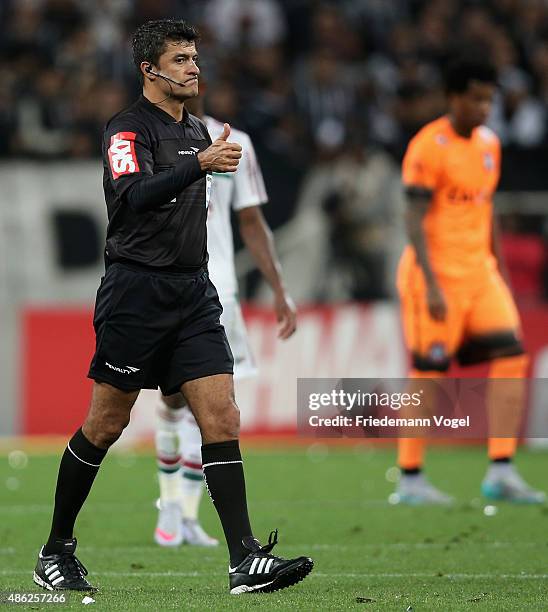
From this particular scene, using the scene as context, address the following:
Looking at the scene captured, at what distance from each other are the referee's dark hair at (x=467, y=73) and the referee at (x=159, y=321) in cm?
373

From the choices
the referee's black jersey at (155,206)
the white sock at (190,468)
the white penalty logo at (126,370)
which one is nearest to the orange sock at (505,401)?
the white sock at (190,468)

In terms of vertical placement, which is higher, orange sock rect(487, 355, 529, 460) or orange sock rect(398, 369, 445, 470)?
orange sock rect(487, 355, 529, 460)

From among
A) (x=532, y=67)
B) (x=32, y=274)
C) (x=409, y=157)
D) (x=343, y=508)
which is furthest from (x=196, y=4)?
(x=343, y=508)

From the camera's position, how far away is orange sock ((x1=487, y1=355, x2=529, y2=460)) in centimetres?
948

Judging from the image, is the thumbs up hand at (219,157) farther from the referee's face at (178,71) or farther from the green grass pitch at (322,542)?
the green grass pitch at (322,542)

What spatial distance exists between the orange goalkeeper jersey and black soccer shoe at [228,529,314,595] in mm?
4191

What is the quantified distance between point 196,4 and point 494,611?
13382mm

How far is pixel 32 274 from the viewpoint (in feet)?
45.3

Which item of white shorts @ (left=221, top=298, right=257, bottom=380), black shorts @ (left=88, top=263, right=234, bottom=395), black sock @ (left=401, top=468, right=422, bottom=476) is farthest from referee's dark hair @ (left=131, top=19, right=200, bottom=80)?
black sock @ (left=401, top=468, right=422, bottom=476)

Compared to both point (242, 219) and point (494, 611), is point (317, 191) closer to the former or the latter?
point (242, 219)

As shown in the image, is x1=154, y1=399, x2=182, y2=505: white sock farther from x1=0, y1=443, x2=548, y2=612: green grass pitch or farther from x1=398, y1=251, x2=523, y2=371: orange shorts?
x1=398, y1=251, x2=523, y2=371: orange shorts

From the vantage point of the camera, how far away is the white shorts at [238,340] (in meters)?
7.80

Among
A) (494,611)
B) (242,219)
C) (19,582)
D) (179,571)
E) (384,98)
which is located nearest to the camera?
(494,611)

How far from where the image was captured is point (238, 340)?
7.93 m
